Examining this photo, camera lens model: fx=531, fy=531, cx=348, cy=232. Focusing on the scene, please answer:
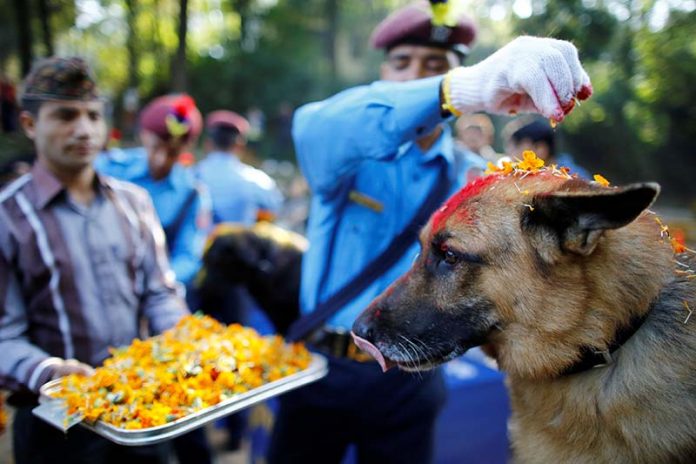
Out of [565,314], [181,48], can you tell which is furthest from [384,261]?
[181,48]

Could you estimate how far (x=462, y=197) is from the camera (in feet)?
6.63

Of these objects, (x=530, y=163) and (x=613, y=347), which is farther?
(x=530, y=163)

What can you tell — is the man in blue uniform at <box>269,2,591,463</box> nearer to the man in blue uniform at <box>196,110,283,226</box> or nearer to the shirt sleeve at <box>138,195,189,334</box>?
the shirt sleeve at <box>138,195,189,334</box>

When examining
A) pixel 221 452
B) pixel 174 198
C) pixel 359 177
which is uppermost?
pixel 359 177

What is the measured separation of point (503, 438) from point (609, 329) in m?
2.97

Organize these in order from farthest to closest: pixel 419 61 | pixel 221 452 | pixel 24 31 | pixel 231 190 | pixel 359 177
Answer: pixel 24 31 → pixel 231 190 → pixel 221 452 → pixel 419 61 → pixel 359 177

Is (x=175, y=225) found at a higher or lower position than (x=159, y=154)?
lower

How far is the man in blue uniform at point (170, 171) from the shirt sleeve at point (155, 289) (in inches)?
63.0

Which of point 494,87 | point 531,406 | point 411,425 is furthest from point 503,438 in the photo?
point 494,87

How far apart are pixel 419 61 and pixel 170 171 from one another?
11.2ft

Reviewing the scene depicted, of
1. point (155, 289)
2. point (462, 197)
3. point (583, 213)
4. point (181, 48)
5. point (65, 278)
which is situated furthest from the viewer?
point (181, 48)

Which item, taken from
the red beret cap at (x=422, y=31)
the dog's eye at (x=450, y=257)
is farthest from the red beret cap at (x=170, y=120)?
the dog's eye at (x=450, y=257)

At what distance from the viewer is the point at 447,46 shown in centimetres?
286

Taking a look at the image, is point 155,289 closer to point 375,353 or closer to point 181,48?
point 375,353
